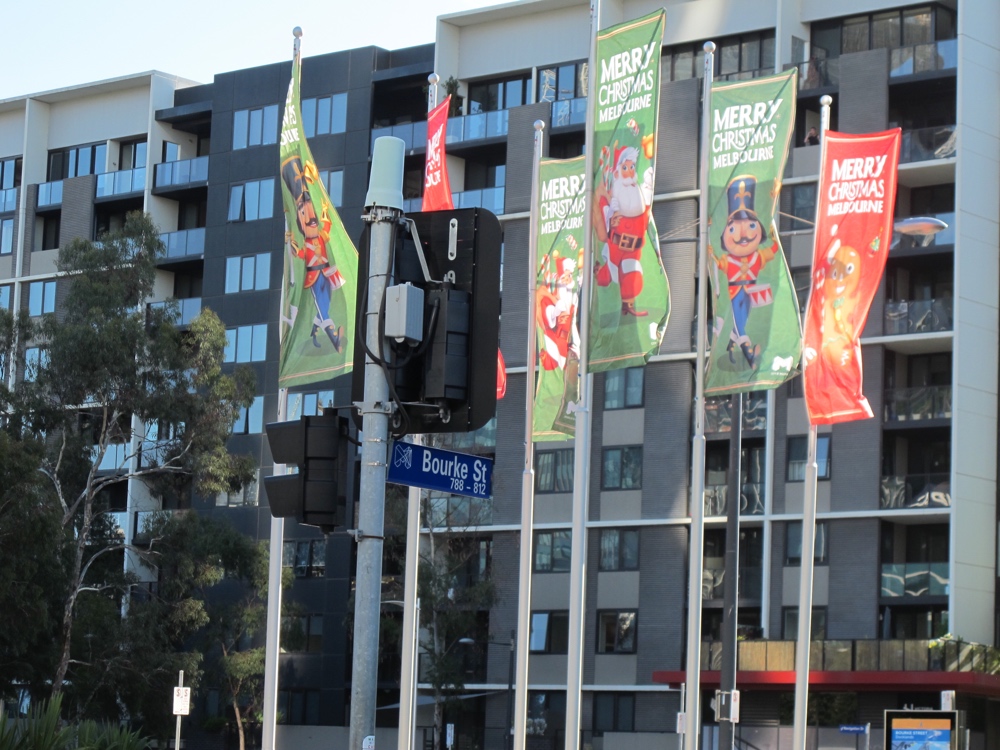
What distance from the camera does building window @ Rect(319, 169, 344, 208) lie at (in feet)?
258

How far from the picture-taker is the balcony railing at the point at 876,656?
55562mm

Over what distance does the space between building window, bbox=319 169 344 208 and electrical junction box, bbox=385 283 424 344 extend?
2663 inches

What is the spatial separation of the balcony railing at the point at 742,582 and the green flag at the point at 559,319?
2703cm

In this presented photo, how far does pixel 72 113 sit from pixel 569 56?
27554 mm

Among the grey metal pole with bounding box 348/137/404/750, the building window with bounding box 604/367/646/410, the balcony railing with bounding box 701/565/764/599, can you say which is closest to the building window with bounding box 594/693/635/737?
the balcony railing with bounding box 701/565/764/599

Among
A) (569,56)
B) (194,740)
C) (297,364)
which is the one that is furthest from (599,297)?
(194,740)

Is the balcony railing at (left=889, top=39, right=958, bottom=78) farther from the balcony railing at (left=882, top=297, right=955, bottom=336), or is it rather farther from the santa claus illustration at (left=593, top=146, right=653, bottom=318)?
the santa claus illustration at (left=593, top=146, right=653, bottom=318)

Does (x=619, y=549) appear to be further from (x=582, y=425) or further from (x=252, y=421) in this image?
(x=582, y=425)

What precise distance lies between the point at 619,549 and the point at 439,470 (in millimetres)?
55310

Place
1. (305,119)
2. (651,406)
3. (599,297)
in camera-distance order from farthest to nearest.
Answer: (305,119) < (651,406) < (599,297)

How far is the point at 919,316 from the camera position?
6156cm

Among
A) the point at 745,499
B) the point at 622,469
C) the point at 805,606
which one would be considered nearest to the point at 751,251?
the point at 805,606

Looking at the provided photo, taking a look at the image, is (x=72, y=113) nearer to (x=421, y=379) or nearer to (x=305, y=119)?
(x=305, y=119)

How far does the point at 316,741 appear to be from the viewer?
7438cm
